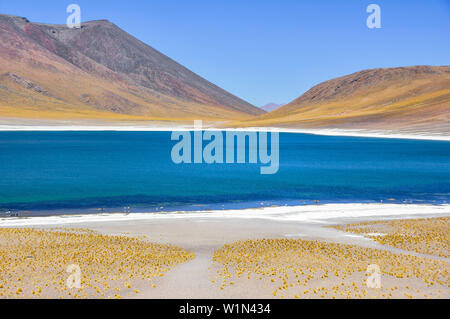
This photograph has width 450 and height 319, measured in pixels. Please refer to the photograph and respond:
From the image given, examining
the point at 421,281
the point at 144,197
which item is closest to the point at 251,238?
the point at 421,281

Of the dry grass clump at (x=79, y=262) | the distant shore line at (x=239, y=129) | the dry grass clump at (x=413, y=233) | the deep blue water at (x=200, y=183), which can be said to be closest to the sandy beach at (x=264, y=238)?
the dry grass clump at (x=413, y=233)

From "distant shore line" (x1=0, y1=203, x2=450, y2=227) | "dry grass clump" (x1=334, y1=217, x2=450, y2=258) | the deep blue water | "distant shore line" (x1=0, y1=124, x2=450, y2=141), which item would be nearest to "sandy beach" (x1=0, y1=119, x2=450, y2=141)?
"distant shore line" (x1=0, y1=124, x2=450, y2=141)

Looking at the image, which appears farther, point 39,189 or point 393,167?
point 393,167

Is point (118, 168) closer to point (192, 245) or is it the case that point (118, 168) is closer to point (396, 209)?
point (396, 209)

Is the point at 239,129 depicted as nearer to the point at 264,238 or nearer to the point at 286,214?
the point at 286,214

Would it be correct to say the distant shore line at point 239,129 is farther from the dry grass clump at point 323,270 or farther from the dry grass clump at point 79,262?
the dry grass clump at point 79,262

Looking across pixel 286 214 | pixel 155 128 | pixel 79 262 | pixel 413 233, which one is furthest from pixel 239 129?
pixel 79 262

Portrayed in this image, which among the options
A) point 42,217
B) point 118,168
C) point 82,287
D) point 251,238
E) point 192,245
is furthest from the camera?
point 118,168
